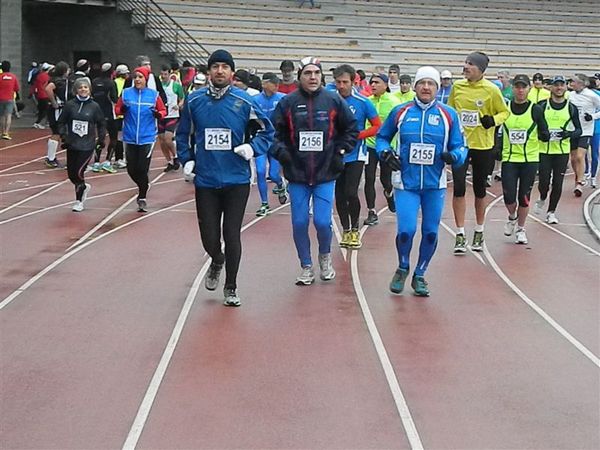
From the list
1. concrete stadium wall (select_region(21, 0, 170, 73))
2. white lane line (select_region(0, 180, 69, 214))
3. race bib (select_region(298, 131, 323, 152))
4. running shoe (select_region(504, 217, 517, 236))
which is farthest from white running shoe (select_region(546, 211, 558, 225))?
concrete stadium wall (select_region(21, 0, 170, 73))

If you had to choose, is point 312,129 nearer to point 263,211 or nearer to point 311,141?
point 311,141

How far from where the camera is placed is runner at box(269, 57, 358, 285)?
8.84 m

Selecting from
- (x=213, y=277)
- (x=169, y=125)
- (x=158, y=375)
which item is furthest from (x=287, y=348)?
(x=169, y=125)

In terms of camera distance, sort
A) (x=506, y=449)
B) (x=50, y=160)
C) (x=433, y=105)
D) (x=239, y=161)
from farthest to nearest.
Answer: (x=50, y=160), (x=433, y=105), (x=239, y=161), (x=506, y=449)

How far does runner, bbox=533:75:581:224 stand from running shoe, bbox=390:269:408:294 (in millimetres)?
4149

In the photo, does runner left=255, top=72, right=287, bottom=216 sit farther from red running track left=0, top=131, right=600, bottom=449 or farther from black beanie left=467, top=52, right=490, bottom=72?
black beanie left=467, top=52, right=490, bottom=72

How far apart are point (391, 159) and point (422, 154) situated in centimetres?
31

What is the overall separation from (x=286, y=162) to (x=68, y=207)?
5470mm

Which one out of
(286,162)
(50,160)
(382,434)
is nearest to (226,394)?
(382,434)

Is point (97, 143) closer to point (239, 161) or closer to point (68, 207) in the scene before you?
point (68, 207)

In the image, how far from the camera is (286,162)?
29.1 feet

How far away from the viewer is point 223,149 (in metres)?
8.12

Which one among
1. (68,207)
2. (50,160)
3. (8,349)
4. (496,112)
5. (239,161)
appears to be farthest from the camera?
(50,160)

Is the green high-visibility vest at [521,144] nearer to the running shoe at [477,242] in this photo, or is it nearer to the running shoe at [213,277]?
the running shoe at [477,242]
